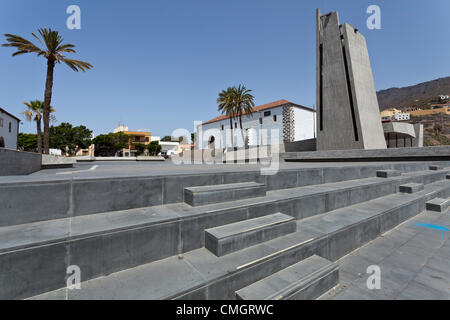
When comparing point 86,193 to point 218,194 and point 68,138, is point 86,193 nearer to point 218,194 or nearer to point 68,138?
point 218,194

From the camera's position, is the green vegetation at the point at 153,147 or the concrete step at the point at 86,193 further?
the green vegetation at the point at 153,147

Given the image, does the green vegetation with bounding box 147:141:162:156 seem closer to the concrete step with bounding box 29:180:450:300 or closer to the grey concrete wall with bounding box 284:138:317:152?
the grey concrete wall with bounding box 284:138:317:152

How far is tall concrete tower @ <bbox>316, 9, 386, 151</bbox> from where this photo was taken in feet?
47.3

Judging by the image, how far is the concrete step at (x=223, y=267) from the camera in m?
1.57

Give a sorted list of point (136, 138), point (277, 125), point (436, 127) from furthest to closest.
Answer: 1. point (136, 138)
2. point (436, 127)
3. point (277, 125)

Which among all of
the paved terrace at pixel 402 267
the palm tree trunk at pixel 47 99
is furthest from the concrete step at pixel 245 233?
the palm tree trunk at pixel 47 99

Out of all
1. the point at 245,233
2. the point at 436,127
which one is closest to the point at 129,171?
the point at 245,233

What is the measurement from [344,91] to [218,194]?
15.9 metres

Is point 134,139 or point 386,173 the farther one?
point 134,139

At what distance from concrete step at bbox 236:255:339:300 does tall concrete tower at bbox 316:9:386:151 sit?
14654 millimetres

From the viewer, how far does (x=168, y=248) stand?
2082mm

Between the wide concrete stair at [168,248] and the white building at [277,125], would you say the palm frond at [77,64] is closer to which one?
the wide concrete stair at [168,248]
